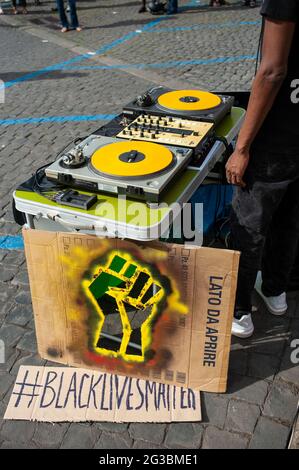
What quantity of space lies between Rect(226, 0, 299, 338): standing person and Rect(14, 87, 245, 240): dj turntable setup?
0.28 meters

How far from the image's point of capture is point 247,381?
2.33 m

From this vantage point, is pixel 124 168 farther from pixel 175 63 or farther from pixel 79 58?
pixel 79 58

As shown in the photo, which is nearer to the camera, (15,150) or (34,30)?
(15,150)

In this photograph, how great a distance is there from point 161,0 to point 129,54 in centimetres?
427

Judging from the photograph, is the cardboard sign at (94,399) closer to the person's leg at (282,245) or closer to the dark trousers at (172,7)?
the person's leg at (282,245)

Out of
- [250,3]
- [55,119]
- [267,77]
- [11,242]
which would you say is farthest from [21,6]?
[267,77]

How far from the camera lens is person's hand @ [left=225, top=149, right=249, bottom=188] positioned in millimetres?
2008

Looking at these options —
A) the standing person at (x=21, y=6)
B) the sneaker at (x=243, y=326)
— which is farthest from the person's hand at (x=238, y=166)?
the standing person at (x=21, y=6)

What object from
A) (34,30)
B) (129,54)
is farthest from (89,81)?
(34,30)

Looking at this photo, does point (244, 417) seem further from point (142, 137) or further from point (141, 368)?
point (142, 137)

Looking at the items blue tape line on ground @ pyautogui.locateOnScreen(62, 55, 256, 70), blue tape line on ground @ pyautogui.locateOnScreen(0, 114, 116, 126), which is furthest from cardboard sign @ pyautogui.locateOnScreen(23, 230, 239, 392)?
blue tape line on ground @ pyautogui.locateOnScreen(62, 55, 256, 70)

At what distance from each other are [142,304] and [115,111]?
13.2 feet

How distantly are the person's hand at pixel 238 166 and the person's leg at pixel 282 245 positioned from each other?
0.34 m

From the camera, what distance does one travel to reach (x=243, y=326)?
8.34 feet
